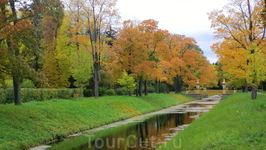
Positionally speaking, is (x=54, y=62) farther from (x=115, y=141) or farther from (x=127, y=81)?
(x=115, y=141)

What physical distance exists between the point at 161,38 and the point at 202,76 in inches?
1074

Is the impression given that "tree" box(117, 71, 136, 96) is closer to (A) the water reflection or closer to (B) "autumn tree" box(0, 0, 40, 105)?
(A) the water reflection

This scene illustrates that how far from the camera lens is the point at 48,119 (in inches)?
658

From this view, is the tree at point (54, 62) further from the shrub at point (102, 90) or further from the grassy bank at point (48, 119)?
the grassy bank at point (48, 119)

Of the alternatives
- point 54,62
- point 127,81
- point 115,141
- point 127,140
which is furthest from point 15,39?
point 127,81

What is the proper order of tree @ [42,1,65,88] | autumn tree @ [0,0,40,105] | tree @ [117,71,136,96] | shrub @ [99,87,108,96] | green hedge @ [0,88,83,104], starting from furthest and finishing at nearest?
1. shrub @ [99,87,108,96]
2. tree @ [117,71,136,96]
3. tree @ [42,1,65,88]
4. green hedge @ [0,88,83,104]
5. autumn tree @ [0,0,40,105]

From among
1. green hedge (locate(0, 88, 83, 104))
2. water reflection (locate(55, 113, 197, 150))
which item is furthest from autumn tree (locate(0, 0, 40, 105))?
water reflection (locate(55, 113, 197, 150))

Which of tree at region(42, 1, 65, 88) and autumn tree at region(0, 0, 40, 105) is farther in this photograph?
tree at region(42, 1, 65, 88)

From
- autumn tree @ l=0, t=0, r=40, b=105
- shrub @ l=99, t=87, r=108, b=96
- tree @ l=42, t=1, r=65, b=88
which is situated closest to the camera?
autumn tree @ l=0, t=0, r=40, b=105

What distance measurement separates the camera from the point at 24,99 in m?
20.7

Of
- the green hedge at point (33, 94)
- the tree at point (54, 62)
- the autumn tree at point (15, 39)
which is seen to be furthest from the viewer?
the tree at point (54, 62)

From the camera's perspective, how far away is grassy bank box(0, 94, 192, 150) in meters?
13.0

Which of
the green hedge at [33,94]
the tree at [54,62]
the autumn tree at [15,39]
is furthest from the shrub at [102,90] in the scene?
the autumn tree at [15,39]

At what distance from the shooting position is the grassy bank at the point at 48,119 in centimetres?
1298
